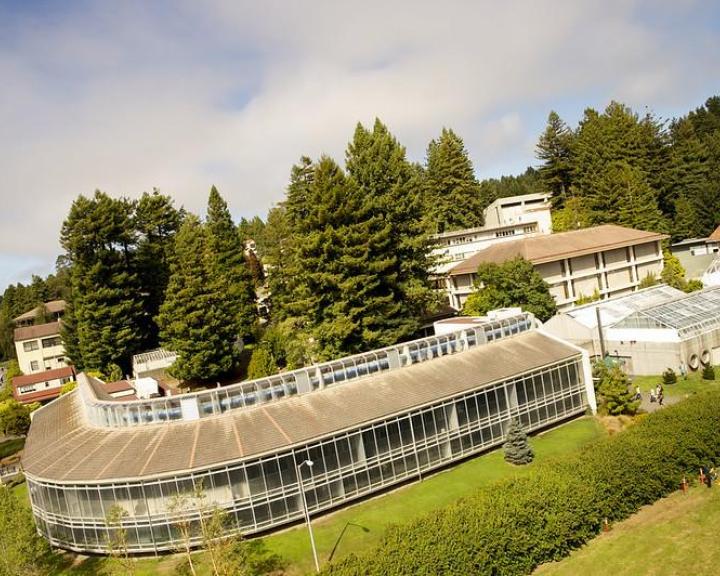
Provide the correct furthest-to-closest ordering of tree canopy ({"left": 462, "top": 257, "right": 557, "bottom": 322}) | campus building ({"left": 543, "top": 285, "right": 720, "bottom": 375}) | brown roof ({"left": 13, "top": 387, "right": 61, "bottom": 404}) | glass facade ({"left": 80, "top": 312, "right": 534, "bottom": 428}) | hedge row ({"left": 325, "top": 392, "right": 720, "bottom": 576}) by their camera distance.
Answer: brown roof ({"left": 13, "top": 387, "right": 61, "bottom": 404})
tree canopy ({"left": 462, "top": 257, "right": 557, "bottom": 322})
campus building ({"left": 543, "top": 285, "right": 720, "bottom": 375})
glass facade ({"left": 80, "top": 312, "right": 534, "bottom": 428})
hedge row ({"left": 325, "top": 392, "right": 720, "bottom": 576})

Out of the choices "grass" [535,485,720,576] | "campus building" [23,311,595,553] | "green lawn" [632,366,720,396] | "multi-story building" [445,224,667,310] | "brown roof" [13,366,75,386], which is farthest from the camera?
"brown roof" [13,366,75,386]

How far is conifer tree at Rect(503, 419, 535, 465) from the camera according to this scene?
28797 millimetres

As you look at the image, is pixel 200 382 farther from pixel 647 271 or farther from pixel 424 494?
pixel 647 271

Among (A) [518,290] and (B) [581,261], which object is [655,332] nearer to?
(A) [518,290]

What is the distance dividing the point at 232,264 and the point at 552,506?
167 feet

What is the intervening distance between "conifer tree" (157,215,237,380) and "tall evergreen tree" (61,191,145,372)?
26.5 ft

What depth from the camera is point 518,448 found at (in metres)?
29.1

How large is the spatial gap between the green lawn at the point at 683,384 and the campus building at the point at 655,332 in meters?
0.91

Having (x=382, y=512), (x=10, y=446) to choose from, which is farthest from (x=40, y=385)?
(x=382, y=512)

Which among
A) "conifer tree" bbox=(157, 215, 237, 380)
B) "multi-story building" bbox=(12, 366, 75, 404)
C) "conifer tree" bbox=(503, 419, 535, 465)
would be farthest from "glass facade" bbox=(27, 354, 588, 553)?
"multi-story building" bbox=(12, 366, 75, 404)

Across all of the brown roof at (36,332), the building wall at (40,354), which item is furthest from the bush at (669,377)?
the brown roof at (36,332)

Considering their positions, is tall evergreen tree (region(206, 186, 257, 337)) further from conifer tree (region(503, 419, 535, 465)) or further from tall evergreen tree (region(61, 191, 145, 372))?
conifer tree (region(503, 419, 535, 465))

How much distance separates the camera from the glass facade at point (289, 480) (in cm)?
2409

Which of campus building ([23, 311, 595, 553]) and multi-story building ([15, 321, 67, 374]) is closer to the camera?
campus building ([23, 311, 595, 553])
